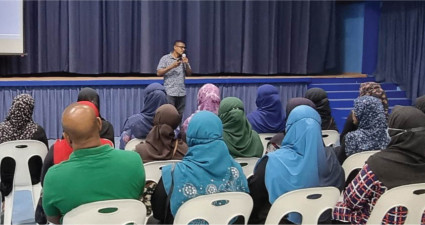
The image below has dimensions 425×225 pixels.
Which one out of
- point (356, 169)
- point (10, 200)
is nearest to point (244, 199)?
point (356, 169)

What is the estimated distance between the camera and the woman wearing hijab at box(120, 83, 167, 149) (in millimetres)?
3570

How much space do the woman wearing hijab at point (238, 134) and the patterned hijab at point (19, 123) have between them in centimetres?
124

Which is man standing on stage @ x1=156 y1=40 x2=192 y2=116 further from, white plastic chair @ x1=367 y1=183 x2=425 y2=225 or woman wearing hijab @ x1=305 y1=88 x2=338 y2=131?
white plastic chair @ x1=367 y1=183 x2=425 y2=225

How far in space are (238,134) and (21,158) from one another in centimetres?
135

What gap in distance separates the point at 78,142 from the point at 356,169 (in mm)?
1637

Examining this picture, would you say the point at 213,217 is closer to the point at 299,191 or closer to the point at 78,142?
the point at 299,191

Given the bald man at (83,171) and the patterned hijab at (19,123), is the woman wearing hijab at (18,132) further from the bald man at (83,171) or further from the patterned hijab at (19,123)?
the bald man at (83,171)

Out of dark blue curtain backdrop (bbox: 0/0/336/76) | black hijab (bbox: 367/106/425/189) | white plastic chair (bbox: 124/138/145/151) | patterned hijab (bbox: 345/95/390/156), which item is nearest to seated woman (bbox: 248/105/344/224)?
black hijab (bbox: 367/106/425/189)

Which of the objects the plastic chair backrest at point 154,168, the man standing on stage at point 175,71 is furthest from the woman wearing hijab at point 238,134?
the man standing on stage at point 175,71

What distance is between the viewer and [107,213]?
1.89 meters

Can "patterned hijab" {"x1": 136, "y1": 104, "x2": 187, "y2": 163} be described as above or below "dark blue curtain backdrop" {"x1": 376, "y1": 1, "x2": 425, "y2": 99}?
below

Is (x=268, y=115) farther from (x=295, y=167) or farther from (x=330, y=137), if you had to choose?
(x=295, y=167)

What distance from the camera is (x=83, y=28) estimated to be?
6820mm

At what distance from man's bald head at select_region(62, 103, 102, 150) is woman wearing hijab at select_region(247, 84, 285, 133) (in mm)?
2176
